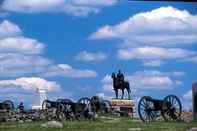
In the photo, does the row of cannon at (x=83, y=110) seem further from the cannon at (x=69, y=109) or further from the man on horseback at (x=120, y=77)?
the man on horseback at (x=120, y=77)

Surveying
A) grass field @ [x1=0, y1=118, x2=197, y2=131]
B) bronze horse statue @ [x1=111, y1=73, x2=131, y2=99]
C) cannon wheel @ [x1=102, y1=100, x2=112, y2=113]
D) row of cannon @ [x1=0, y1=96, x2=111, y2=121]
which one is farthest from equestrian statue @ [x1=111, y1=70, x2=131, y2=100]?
grass field @ [x1=0, y1=118, x2=197, y2=131]

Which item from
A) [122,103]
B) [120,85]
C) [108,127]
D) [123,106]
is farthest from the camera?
[120,85]

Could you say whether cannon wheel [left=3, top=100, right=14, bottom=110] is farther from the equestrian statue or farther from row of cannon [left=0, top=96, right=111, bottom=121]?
the equestrian statue

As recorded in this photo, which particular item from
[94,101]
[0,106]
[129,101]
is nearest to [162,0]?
[94,101]

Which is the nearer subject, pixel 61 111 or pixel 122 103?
pixel 61 111

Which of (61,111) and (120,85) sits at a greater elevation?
(120,85)

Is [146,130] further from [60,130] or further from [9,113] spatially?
[9,113]

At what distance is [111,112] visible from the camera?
38719mm

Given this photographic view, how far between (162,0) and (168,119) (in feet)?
54.0

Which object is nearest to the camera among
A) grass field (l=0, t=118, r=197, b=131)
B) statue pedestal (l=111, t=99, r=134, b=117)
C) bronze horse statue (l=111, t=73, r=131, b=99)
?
grass field (l=0, t=118, r=197, b=131)

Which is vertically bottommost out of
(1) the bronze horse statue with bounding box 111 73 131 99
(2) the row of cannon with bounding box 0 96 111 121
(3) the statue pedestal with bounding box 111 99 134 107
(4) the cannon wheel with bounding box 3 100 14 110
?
(2) the row of cannon with bounding box 0 96 111 121

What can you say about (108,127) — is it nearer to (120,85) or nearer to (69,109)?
(69,109)

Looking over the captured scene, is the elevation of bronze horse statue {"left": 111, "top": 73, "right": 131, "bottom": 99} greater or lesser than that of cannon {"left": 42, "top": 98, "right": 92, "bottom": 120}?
greater

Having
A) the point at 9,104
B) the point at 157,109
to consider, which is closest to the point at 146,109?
the point at 157,109
